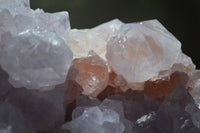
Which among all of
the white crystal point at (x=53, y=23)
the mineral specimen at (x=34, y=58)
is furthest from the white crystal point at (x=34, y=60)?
the white crystal point at (x=53, y=23)

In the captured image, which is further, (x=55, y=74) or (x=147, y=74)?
(x=147, y=74)

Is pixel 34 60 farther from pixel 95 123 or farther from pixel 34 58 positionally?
pixel 95 123

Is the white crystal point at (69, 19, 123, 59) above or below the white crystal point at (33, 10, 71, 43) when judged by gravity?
below

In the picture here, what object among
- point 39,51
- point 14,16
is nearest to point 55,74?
point 39,51

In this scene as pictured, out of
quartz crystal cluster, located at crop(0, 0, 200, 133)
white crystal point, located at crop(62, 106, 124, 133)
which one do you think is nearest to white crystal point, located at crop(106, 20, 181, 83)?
quartz crystal cluster, located at crop(0, 0, 200, 133)

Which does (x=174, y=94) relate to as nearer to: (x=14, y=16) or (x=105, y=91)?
(x=105, y=91)

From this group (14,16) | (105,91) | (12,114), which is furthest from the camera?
(105,91)

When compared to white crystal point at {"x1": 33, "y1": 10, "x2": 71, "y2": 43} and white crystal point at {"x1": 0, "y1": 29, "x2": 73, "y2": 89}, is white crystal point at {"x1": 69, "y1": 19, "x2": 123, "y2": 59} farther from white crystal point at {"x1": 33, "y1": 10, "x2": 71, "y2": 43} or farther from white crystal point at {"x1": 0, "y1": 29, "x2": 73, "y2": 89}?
white crystal point at {"x1": 0, "y1": 29, "x2": 73, "y2": 89}

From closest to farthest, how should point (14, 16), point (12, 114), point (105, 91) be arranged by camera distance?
point (12, 114) < point (14, 16) < point (105, 91)
